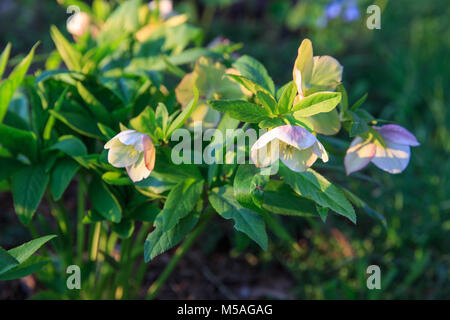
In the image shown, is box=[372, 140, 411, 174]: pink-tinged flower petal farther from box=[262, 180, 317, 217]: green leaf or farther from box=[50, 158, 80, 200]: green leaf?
box=[50, 158, 80, 200]: green leaf

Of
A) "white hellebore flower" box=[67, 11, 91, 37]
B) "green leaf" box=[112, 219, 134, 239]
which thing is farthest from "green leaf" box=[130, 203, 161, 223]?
"white hellebore flower" box=[67, 11, 91, 37]

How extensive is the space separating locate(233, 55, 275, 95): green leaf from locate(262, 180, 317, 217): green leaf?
164 mm

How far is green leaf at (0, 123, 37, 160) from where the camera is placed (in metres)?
0.81

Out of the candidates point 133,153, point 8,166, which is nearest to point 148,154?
point 133,153

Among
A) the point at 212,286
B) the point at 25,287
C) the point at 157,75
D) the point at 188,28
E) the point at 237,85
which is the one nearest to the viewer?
the point at 237,85

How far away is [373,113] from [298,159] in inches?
76.9

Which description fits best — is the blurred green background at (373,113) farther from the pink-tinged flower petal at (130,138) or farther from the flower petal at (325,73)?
the pink-tinged flower petal at (130,138)

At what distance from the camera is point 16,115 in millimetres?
902

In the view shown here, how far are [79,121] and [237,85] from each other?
1.00 ft

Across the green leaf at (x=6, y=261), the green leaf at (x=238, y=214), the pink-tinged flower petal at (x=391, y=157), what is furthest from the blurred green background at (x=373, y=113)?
the green leaf at (x=6, y=261)

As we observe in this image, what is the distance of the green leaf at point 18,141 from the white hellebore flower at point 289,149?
448 mm

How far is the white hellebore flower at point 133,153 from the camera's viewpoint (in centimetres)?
66
